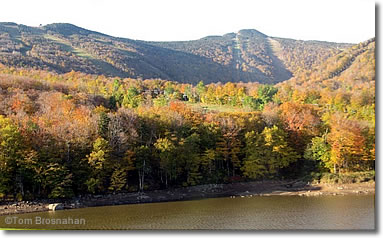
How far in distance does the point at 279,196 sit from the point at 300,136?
8.92m

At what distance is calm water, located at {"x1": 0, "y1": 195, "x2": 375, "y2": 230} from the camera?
17688 mm

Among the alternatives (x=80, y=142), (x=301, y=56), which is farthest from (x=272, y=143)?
(x=301, y=56)

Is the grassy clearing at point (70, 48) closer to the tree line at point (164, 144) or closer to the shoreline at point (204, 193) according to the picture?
the tree line at point (164, 144)

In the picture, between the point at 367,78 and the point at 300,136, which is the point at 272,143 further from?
the point at 367,78

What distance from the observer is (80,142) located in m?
26.4

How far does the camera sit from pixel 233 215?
20.2 meters

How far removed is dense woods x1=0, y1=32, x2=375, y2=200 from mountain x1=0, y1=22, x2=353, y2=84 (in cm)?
4324

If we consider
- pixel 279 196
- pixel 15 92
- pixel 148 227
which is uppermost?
pixel 15 92

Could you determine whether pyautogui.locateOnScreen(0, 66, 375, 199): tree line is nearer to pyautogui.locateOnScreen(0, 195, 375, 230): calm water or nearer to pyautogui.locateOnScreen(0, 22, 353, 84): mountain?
pyautogui.locateOnScreen(0, 195, 375, 230): calm water

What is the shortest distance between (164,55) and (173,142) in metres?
110

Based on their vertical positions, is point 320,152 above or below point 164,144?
below

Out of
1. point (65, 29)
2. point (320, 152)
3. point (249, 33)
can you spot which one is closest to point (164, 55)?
point (65, 29)

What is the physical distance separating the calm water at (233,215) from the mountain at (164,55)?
55.9 metres

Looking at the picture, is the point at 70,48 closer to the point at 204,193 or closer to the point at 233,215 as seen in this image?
the point at 204,193
